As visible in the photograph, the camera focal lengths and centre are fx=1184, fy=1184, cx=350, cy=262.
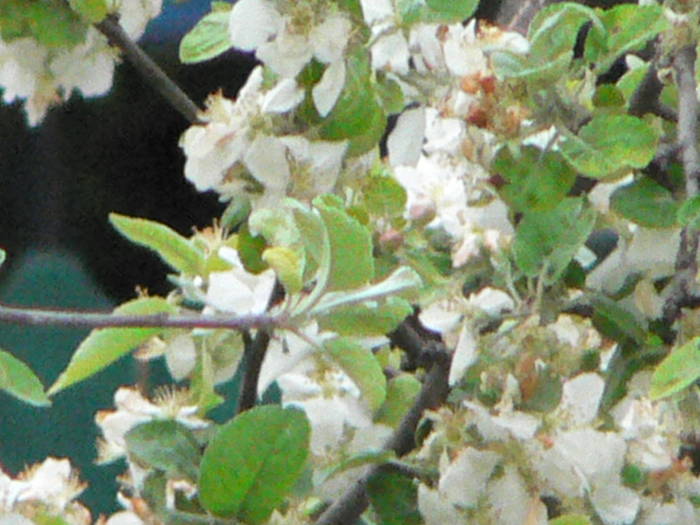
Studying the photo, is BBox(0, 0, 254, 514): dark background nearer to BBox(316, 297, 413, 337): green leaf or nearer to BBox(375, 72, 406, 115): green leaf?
BBox(375, 72, 406, 115): green leaf

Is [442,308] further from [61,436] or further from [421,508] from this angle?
[61,436]

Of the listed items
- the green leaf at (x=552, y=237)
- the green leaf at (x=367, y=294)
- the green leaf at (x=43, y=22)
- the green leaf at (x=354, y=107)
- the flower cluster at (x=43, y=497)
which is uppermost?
the green leaf at (x=43, y=22)

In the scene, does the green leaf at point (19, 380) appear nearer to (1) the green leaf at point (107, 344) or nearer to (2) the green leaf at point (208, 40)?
(1) the green leaf at point (107, 344)

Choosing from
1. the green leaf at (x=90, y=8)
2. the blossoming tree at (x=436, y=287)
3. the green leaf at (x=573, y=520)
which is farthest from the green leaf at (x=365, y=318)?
the green leaf at (x=90, y=8)

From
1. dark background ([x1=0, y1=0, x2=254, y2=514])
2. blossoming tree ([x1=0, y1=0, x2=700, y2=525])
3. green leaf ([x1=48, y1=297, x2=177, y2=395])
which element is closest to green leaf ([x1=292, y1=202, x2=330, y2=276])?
blossoming tree ([x1=0, y1=0, x2=700, y2=525])

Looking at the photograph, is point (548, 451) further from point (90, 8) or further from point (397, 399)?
point (90, 8)

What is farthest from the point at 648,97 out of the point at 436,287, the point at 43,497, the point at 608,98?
the point at 43,497
